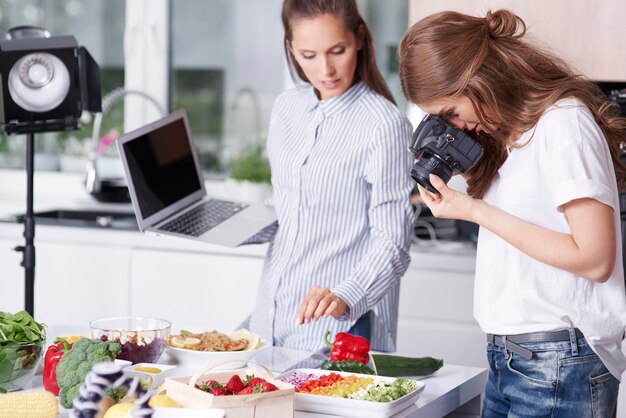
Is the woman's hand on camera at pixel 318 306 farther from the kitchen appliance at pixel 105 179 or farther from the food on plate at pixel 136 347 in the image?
the kitchen appliance at pixel 105 179

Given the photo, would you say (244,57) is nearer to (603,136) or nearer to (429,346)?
(429,346)

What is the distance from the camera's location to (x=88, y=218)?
3490 mm

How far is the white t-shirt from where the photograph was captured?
1543mm

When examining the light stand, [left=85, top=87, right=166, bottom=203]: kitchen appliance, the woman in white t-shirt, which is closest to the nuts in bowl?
the woman in white t-shirt

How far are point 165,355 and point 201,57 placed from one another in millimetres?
2072

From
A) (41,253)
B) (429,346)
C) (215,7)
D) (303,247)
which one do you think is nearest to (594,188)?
(303,247)

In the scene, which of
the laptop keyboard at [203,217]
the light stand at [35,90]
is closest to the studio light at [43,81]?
the light stand at [35,90]

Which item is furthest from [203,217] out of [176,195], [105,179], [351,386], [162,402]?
[105,179]

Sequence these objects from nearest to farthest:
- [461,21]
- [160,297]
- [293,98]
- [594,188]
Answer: [594,188] → [461,21] → [293,98] → [160,297]

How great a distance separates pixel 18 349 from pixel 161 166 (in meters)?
0.72

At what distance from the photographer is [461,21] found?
1.67 meters

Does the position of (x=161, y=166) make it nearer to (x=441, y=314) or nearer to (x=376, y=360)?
(x=376, y=360)

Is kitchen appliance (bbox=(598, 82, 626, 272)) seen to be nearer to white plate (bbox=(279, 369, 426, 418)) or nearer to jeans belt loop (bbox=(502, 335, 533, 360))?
jeans belt loop (bbox=(502, 335, 533, 360))

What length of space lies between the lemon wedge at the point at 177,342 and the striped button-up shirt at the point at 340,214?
327mm
